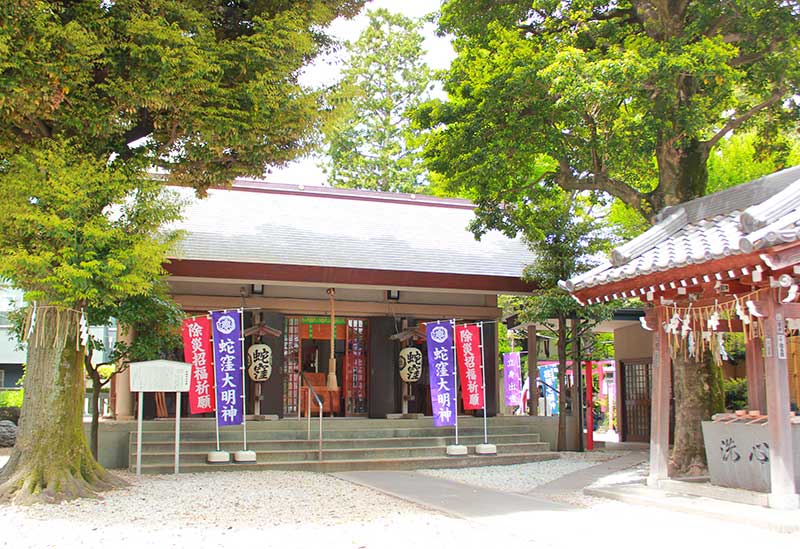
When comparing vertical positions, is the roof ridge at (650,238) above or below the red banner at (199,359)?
above

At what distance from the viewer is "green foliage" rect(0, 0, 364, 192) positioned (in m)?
7.86

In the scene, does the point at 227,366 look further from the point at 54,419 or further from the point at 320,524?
the point at 320,524

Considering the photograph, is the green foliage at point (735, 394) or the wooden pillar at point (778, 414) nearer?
the wooden pillar at point (778, 414)

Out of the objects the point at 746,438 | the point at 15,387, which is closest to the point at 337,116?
the point at 746,438

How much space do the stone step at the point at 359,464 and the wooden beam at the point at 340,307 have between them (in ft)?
11.2

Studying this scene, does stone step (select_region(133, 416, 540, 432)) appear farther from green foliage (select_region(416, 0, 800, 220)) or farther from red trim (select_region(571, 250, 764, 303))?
red trim (select_region(571, 250, 764, 303))

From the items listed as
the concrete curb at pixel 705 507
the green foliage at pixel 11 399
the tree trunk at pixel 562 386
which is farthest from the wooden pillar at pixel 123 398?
the green foliage at pixel 11 399

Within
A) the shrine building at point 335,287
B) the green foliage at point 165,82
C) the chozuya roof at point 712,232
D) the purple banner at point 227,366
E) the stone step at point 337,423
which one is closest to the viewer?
the chozuya roof at point 712,232

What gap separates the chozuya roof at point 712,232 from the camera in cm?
714

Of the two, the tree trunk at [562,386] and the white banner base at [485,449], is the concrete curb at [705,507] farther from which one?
the tree trunk at [562,386]

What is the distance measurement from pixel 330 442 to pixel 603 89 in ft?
23.0

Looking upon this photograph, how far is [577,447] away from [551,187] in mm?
5313

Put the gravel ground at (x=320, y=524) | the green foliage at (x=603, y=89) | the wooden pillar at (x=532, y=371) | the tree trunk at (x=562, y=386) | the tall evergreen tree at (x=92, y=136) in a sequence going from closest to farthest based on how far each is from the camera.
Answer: the gravel ground at (x=320, y=524), the tall evergreen tree at (x=92, y=136), the green foliage at (x=603, y=89), the tree trunk at (x=562, y=386), the wooden pillar at (x=532, y=371)

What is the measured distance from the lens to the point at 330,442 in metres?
12.5
